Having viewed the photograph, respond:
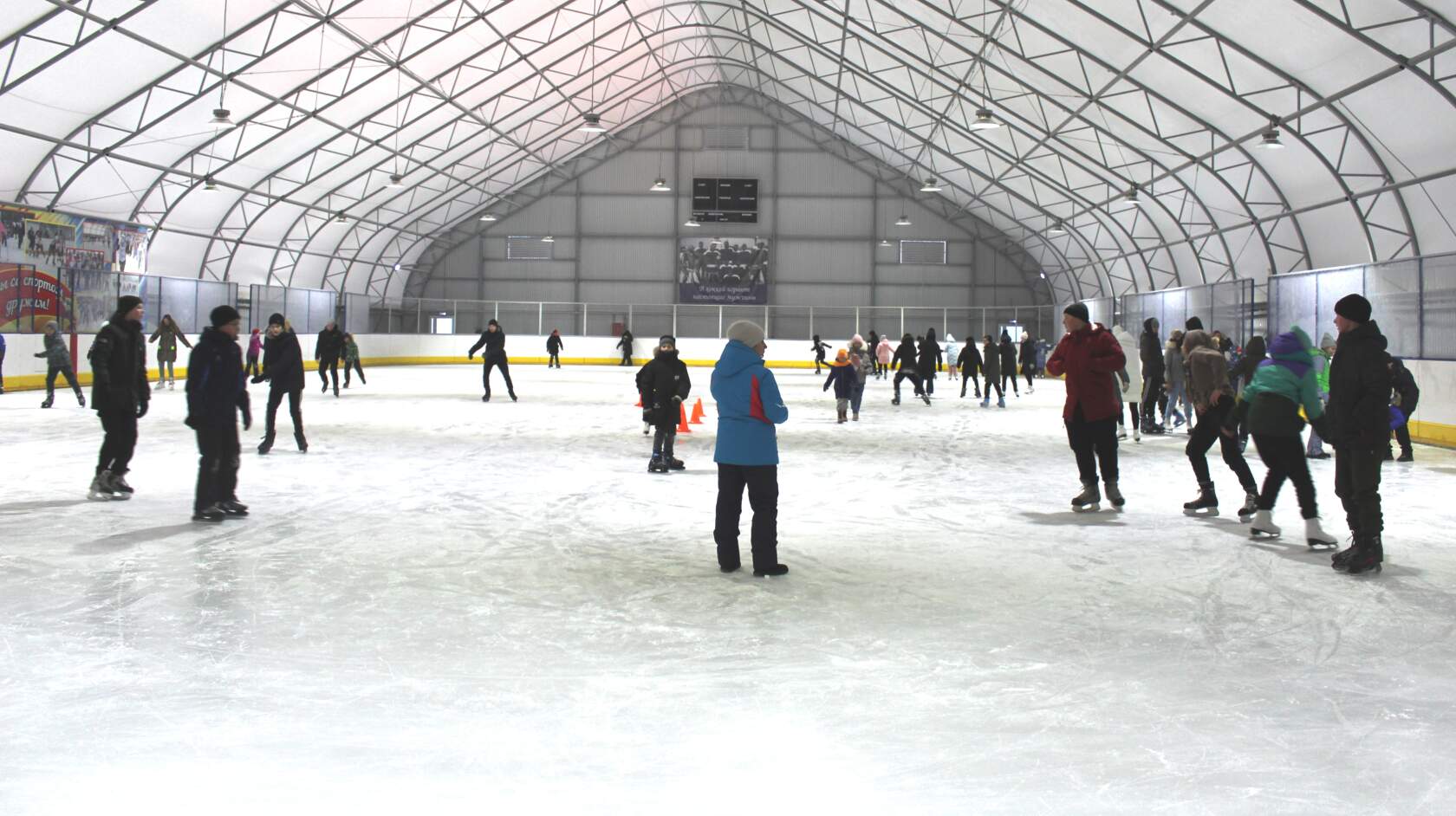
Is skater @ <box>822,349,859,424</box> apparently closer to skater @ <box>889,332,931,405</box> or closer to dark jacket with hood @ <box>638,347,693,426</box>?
skater @ <box>889,332,931,405</box>

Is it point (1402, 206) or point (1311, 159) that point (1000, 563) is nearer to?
point (1402, 206)

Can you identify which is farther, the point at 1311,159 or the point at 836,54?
the point at 836,54

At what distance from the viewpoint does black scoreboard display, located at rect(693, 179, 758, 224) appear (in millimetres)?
43469

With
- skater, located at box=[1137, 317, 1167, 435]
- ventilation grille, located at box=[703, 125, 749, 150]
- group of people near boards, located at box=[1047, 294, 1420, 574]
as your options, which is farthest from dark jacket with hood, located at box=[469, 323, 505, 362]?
ventilation grille, located at box=[703, 125, 749, 150]

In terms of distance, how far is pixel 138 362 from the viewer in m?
8.92

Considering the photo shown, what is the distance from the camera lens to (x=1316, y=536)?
7.30 meters

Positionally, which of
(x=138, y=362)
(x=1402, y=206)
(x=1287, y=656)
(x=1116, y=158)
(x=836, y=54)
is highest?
(x=836, y=54)

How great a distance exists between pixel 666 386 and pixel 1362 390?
6036mm

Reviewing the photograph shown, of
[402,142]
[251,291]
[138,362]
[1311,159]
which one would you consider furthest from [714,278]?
Result: [138,362]

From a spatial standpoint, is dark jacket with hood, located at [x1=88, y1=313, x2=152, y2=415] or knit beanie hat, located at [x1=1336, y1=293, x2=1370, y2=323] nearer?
knit beanie hat, located at [x1=1336, y1=293, x2=1370, y2=323]

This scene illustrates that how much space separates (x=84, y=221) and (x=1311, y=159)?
2603cm

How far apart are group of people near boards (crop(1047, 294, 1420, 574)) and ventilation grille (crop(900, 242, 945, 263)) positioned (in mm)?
34466

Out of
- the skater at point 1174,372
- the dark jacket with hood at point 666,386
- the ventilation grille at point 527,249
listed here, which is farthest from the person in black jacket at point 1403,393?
the ventilation grille at point 527,249

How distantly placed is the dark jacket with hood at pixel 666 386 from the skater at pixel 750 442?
4.40 metres
